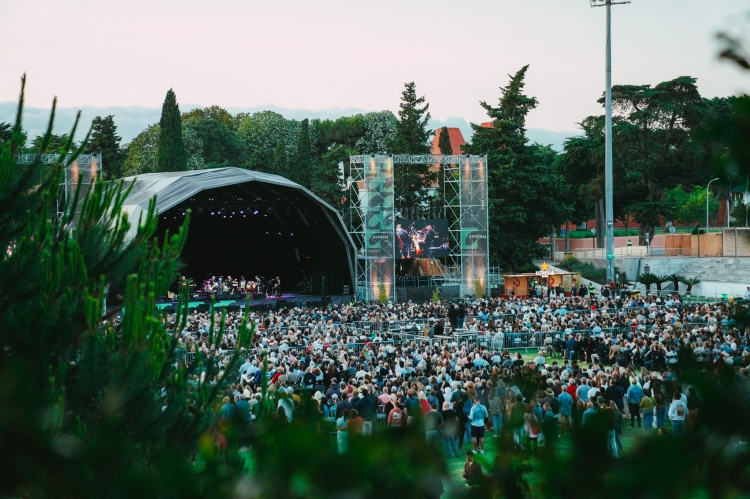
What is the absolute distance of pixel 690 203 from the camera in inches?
2307

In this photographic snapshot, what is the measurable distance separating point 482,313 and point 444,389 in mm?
13594

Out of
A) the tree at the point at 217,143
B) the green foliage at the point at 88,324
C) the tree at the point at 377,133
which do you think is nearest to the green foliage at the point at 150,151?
the tree at the point at 217,143

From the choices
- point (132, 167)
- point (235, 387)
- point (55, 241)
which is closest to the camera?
point (55, 241)

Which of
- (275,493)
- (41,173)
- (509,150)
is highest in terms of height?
(509,150)

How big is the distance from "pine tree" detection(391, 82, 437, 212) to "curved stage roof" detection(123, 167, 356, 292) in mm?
17092

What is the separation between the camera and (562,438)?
174cm

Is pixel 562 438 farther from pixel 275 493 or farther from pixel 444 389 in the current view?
pixel 444 389

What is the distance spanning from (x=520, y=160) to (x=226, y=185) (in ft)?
76.8

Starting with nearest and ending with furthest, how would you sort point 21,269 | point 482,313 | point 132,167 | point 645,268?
point 21,269 → point 482,313 → point 645,268 → point 132,167

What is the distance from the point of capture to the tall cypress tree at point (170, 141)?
5028cm

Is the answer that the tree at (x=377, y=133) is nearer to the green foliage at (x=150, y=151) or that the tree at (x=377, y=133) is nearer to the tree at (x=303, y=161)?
the tree at (x=303, y=161)

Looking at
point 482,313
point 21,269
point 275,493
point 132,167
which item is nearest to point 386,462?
point 275,493

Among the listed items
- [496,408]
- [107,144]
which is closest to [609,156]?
[496,408]

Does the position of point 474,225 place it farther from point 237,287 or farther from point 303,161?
point 303,161
